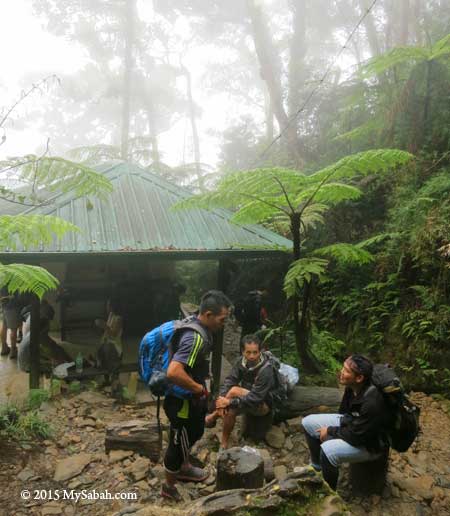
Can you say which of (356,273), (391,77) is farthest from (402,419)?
(391,77)

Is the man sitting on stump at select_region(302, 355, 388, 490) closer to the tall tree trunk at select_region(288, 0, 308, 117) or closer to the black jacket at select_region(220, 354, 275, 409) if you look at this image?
the black jacket at select_region(220, 354, 275, 409)

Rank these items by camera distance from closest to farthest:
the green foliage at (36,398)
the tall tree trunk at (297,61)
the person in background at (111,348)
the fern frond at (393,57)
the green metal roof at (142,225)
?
the green foliage at (36,398) → the green metal roof at (142,225) → the person in background at (111,348) → the fern frond at (393,57) → the tall tree trunk at (297,61)

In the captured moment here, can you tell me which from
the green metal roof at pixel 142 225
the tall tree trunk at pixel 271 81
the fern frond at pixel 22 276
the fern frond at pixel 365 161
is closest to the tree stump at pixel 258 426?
the green metal roof at pixel 142 225

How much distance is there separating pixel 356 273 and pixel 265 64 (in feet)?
30.2

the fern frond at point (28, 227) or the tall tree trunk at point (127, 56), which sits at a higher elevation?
the tall tree trunk at point (127, 56)

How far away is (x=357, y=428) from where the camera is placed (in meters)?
2.91

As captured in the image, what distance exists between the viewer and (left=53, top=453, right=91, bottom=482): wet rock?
366cm

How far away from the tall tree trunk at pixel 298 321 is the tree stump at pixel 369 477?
91.0 inches

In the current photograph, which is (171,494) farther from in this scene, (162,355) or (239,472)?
(162,355)

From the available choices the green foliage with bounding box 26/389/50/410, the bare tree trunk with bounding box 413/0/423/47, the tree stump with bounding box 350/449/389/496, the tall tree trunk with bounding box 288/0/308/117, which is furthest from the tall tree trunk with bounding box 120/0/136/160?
the tree stump with bounding box 350/449/389/496

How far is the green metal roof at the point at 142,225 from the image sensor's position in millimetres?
5312

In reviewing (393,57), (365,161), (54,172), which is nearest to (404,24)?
(393,57)

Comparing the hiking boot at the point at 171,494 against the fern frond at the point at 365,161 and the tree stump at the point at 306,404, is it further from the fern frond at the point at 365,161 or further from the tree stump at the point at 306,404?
the fern frond at the point at 365,161

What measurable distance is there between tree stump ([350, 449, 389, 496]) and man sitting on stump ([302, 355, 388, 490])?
192 millimetres
